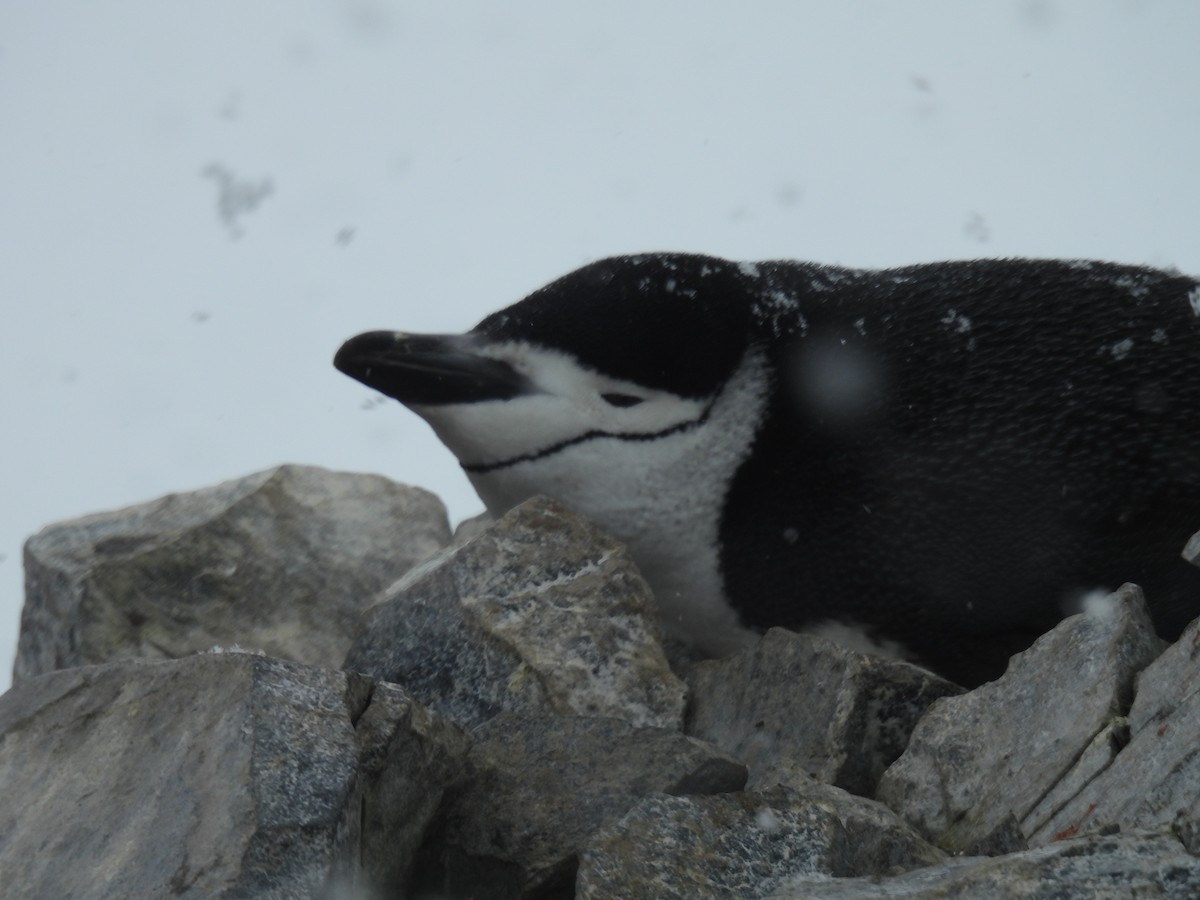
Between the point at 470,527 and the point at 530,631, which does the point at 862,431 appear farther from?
the point at 470,527

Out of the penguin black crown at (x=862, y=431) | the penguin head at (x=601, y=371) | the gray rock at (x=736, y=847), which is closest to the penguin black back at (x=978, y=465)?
the penguin black crown at (x=862, y=431)

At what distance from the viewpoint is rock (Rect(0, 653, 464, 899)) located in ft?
4.99

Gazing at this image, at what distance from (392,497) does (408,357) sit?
107 centimetres

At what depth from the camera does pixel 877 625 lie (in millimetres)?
2377

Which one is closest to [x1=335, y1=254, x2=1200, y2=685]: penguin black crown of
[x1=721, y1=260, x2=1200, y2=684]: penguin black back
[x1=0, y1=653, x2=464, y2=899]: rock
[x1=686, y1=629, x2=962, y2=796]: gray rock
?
[x1=721, y1=260, x2=1200, y2=684]: penguin black back

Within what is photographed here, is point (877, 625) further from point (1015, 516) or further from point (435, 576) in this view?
point (435, 576)

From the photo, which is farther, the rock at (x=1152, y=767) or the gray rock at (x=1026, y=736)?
the gray rock at (x=1026, y=736)

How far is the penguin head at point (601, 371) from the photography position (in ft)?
7.73

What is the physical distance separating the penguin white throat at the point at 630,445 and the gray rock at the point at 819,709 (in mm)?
276

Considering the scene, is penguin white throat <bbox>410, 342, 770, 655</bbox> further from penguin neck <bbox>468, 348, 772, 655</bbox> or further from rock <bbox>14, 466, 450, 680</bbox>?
rock <bbox>14, 466, 450, 680</bbox>

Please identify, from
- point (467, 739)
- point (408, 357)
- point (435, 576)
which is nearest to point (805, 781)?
point (467, 739)

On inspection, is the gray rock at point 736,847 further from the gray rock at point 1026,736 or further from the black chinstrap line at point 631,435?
the black chinstrap line at point 631,435

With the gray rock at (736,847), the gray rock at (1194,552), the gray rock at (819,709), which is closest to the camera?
the gray rock at (736,847)

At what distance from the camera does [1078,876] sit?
1281 millimetres
